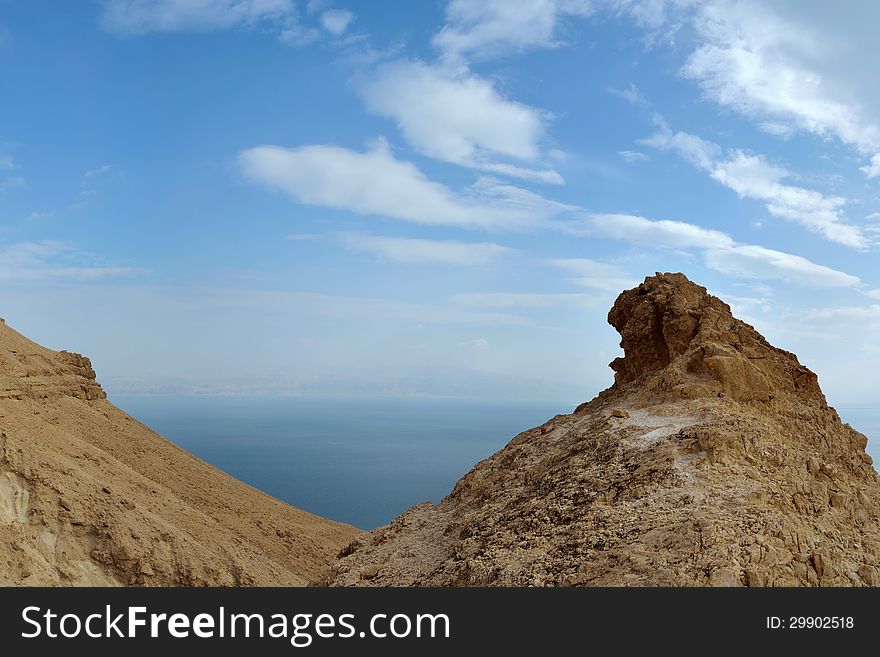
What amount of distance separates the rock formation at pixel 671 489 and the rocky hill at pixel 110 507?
5136mm

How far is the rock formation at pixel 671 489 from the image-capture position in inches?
396

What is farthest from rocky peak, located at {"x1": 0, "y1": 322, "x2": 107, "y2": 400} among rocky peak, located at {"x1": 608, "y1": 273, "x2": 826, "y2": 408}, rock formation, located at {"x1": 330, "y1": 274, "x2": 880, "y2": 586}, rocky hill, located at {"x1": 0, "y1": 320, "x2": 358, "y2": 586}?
rocky peak, located at {"x1": 608, "y1": 273, "x2": 826, "y2": 408}

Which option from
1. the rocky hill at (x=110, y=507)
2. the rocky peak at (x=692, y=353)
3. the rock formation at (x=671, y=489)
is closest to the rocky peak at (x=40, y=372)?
the rocky hill at (x=110, y=507)

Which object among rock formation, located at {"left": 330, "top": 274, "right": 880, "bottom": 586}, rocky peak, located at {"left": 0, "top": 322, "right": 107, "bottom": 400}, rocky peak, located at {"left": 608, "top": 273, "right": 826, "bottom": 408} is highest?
rocky peak, located at {"left": 0, "top": 322, "right": 107, "bottom": 400}

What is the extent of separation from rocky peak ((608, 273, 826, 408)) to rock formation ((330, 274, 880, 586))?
0.04 m

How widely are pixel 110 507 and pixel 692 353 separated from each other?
52.1ft

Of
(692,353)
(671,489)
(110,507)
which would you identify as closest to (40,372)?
(110,507)

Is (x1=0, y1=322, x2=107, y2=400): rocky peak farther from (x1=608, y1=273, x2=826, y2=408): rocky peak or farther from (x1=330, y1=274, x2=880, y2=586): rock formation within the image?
(x1=608, y1=273, x2=826, y2=408): rocky peak

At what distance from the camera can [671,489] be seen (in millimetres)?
11703

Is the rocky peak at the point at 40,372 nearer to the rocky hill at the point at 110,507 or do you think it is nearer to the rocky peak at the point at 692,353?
the rocky hill at the point at 110,507

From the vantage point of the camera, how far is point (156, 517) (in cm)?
1978

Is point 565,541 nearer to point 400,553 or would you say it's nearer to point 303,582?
point 400,553

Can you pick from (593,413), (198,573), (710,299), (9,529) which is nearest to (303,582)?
(198,573)

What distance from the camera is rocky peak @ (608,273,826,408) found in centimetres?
1473
